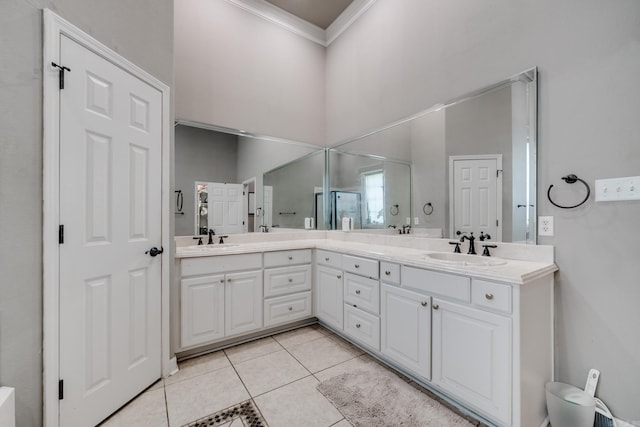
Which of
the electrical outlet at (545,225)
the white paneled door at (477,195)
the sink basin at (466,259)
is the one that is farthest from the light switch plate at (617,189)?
the sink basin at (466,259)

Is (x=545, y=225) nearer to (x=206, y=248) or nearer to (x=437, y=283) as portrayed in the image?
(x=437, y=283)

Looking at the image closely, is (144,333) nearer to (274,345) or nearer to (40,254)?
(40,254)

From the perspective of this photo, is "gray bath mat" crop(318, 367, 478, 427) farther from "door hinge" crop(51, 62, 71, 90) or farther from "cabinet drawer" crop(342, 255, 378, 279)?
"door hinge" crop(51, 62, 71, 90)

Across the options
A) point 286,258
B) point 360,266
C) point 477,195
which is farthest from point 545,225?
point 286,258

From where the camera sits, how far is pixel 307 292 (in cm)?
280

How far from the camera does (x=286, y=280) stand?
105 inches

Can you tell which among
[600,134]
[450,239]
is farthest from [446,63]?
[450,239]

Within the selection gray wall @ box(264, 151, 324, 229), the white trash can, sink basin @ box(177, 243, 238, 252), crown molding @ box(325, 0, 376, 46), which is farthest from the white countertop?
crown molding @ box(325, 0, 376, 46)

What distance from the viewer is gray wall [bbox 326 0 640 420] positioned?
1.39 m

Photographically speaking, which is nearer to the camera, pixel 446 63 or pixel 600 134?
pixel 600 134

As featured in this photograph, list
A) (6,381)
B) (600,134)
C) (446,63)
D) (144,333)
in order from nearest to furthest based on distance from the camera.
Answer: (6,381) → (600,134) → (144,333) → (446,63)

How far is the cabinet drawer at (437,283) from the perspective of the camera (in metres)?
1.53

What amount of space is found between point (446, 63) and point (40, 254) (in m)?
2.95

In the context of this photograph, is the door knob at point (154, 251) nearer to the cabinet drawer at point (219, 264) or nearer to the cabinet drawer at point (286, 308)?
the cabinet drawer at point (219, 264)
